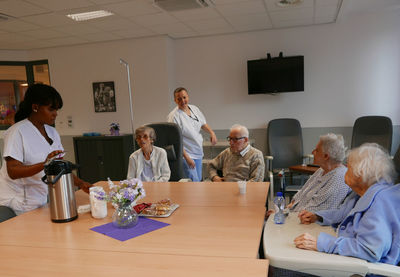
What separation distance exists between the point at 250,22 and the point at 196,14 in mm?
921

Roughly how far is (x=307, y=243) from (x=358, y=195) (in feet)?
1.74

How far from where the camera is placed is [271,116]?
16.7 ft

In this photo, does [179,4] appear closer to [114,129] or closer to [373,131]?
[114,129]

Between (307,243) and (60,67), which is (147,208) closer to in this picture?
(307,243)

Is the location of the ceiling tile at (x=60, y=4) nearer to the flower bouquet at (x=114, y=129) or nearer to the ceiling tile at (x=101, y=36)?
the ceiling tile at (x=101, y=36)

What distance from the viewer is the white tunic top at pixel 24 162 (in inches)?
74.0

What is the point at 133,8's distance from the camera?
3.67 m

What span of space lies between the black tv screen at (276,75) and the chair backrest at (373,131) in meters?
0.99

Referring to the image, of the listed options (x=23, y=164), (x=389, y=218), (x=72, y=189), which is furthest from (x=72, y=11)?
(x=389, y=218)

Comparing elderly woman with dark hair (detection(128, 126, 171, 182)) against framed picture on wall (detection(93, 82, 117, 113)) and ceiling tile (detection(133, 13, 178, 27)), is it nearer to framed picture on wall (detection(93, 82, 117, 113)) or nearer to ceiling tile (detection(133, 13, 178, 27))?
ceiling tile (detection(133, 13, 178, 27))

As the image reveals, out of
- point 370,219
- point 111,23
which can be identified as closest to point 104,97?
point 111,23

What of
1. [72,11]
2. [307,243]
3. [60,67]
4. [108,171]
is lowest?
[108,171]

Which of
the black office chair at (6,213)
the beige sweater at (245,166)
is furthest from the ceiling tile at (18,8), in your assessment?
the beige sweater at (245,166)

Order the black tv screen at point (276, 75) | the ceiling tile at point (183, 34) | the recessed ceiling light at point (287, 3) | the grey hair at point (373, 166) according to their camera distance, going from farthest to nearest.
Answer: the ceiling tile at point (183, 34) < the black tv screen at point (276, 75) < the recessed ceiling light at point (287, 3) < the grey hair at point (373, 166)
